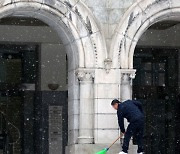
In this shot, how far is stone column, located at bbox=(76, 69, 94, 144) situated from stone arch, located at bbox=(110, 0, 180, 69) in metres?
0.74

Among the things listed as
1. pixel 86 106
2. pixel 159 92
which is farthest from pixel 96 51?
pixel 159 92

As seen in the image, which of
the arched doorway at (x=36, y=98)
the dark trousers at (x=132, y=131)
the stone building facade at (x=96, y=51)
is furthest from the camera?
the arched doorway at (x=36, y=98)

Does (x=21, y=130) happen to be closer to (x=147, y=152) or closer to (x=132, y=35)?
(x=147, y=152)

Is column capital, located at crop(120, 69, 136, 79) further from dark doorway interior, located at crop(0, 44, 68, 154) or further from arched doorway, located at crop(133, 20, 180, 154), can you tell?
arched doorway, located at crop(133, 20, 180, 154)

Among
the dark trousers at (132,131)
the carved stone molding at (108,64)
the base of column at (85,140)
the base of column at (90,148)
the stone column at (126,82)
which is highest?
the carved stone molding at (108,64)

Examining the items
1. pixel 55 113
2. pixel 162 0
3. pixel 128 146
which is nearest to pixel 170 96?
pixel 55 113

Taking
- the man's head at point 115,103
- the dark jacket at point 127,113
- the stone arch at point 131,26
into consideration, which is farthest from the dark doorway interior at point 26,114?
the dark jacket at point 127,113

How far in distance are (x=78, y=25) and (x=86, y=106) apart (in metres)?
1.99

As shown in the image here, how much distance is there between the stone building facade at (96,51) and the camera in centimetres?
1775

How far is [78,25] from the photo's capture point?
17844 millimetres

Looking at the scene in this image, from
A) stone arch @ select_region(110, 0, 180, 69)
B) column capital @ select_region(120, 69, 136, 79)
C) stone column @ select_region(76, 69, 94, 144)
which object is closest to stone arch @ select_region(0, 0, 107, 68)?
stone column @ select_region(76, 69, 94, 144)

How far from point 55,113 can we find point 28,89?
1262mm

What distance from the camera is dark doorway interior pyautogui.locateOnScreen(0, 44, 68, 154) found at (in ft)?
81.2

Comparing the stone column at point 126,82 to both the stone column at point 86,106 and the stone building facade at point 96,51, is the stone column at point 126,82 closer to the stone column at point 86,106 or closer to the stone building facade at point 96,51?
the stone building facade at point 96,51
